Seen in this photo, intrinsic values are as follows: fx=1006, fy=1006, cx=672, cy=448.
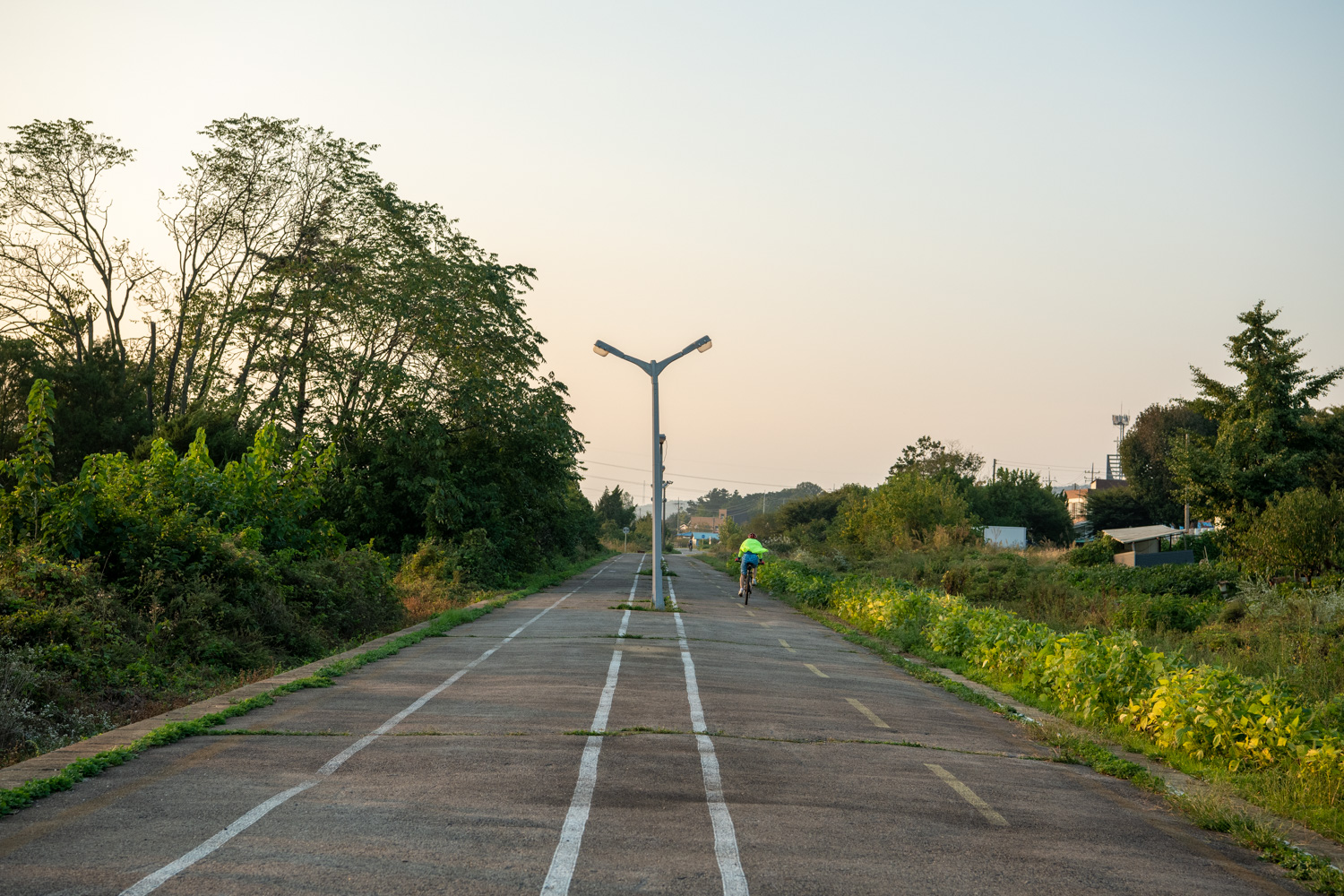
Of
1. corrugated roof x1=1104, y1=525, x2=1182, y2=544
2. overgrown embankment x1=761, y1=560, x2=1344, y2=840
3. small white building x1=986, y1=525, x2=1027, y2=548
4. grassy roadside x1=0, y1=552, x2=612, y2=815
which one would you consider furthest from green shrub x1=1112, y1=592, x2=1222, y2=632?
small white building x1=986, y1=525, x2=1027, y2=548

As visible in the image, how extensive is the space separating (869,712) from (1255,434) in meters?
43.6

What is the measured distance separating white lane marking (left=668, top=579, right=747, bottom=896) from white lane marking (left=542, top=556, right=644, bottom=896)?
80 centimetres

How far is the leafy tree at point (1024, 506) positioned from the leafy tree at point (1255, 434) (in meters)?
33.0

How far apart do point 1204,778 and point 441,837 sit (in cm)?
657

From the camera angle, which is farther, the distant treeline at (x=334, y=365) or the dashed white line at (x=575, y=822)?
the distant treeline at (x=334, y=365)

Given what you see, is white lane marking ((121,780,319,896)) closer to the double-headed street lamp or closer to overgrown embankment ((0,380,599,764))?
overgrown embankment ((0,380,599,764))

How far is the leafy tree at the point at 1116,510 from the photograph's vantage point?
80.8 meters

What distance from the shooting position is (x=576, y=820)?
248 inches

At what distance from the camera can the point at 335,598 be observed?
19.6 meters

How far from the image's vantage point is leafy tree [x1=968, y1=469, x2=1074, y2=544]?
84.1 meters

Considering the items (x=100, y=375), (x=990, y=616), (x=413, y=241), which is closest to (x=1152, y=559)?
(x=990, y=616)

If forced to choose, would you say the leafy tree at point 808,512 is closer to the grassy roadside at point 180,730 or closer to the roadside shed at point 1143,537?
the roadside shed at point 1143,537

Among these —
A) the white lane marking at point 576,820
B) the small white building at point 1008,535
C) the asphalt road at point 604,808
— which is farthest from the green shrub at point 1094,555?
the white lane marking at point 576,820

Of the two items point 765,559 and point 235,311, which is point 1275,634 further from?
point 235,311
